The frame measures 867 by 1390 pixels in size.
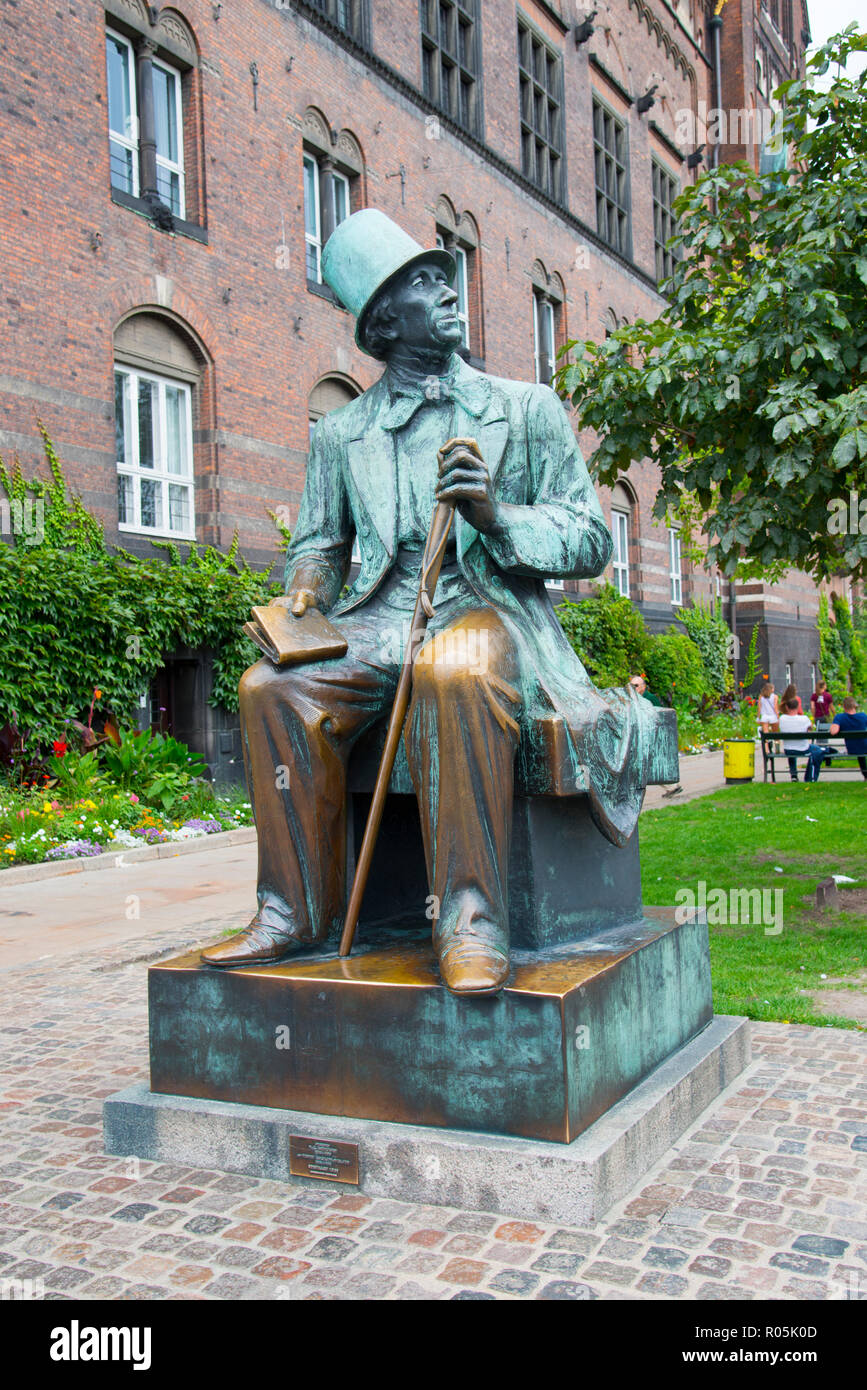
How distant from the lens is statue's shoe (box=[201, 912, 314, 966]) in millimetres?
3387

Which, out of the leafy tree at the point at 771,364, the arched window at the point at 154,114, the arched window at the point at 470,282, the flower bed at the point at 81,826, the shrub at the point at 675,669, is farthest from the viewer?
the shrub at the point at 675,669

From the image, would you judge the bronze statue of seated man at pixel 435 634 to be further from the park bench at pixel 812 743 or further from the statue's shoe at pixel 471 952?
the park bench at pixel 812 743

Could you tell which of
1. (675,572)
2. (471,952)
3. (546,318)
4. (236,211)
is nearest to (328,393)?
(236,211)

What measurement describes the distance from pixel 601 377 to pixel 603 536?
3588 millimetres

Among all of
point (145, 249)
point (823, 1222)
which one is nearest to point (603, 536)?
point (823, 1222)

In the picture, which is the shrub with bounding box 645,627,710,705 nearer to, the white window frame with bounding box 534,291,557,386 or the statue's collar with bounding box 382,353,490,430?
the white window frame with bounding box 534,291,557,386

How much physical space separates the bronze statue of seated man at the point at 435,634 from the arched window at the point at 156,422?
11.0 meters

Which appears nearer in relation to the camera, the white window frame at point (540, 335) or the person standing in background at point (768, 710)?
the person standing in background at point (768, 710)

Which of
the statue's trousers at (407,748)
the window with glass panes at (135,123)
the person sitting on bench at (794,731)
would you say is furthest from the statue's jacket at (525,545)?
the person sitting on bench at (794,731)

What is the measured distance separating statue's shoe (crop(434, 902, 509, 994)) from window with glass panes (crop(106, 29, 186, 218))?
1352 centimetres

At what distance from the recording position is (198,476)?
15.4 m

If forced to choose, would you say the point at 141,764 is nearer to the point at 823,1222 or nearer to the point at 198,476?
the point at 198,476

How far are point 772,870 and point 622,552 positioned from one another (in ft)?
71.0

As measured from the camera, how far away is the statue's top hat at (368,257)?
3.80 meters
